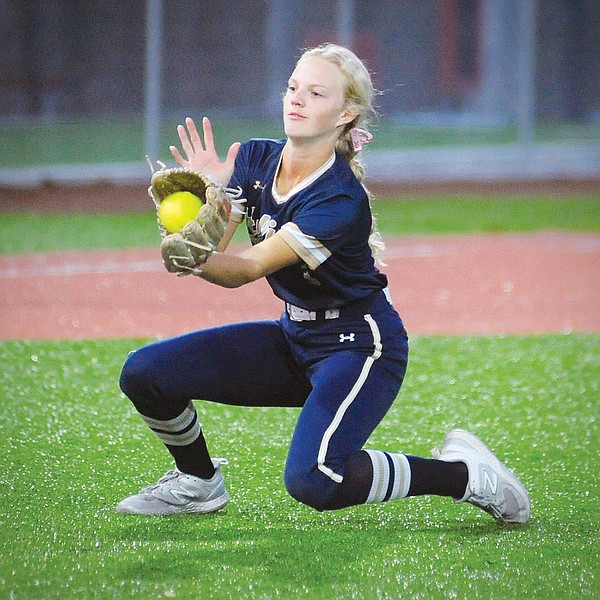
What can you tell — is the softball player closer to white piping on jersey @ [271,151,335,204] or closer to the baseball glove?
white piping on jersey @ [271,151,335,204]

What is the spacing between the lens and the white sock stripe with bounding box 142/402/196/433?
11.9ft

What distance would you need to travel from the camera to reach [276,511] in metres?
3.81

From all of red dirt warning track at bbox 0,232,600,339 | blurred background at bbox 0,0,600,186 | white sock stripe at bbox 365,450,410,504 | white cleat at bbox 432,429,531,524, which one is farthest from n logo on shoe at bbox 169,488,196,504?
blurred background at bbox 0,0,600,186

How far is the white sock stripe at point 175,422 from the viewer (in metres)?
3.64

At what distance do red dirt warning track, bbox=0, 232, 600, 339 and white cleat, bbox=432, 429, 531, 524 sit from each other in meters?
3.18

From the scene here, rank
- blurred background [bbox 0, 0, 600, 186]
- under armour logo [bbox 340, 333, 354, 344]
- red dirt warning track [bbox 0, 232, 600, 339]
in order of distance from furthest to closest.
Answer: blurred background [bbox 0, 0, 600, 186] < red dirt warning track [bbox 0, 232, 600, 339] < under armour logo [bbox 340, 333, 354, 344]

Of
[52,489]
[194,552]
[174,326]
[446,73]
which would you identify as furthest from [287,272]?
[446,73]

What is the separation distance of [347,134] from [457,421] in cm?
178

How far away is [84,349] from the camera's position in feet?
20.4

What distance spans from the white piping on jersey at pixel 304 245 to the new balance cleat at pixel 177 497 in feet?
2.91

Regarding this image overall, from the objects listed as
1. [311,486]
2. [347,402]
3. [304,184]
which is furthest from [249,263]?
[311,486]

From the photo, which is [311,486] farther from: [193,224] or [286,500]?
[193,224]

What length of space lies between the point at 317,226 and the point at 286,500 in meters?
1.08

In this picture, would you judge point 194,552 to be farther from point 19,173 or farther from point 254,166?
point 19,173
